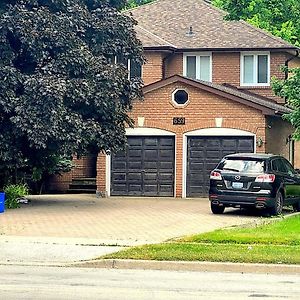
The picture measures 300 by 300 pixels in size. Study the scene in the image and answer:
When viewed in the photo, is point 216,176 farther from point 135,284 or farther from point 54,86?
point 135,284

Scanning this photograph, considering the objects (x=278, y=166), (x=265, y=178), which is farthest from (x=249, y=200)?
(x=278, y=166)

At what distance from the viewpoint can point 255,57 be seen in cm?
3816

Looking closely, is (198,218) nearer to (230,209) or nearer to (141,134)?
(230,209)

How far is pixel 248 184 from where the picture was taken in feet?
82.5

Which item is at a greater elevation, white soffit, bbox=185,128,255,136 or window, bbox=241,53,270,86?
window, bbox=241,53,270,86

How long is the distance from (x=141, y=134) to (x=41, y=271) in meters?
18.6

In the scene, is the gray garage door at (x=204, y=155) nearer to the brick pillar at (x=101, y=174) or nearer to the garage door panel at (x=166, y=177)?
the garage door panel at (x=166, y=177)

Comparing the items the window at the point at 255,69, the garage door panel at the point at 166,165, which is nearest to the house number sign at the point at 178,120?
the garage door panel at the point at 166,165

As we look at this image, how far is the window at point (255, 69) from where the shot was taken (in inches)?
1492

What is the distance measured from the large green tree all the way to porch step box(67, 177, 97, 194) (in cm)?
668

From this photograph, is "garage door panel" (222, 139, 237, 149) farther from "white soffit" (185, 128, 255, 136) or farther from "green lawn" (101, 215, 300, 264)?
"green lawn" (101, 215, 300, 264)

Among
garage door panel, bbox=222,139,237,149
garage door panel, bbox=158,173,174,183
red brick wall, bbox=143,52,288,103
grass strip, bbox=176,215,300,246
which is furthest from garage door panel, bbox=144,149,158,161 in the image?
grass strip, bbox=176,215,300,246

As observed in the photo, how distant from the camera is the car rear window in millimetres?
25422

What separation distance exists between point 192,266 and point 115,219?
27.9 feet
